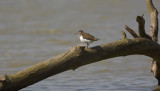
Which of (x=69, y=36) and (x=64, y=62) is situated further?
(x=69, y=36)

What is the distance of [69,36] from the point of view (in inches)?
524

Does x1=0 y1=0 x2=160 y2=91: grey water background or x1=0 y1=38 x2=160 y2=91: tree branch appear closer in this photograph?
x1=0 y1=38 x2=160 y2=91: tree branch

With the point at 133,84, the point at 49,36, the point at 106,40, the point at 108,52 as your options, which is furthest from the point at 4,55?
the point at 108,52

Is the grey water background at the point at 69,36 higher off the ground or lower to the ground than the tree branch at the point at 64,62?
higher

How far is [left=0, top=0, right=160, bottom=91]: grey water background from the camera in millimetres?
8789

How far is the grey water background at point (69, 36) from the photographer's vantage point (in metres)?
8.79

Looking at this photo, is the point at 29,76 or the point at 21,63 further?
the point at 21,63

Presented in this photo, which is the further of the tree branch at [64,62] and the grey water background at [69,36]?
the grey water background at [69,36]

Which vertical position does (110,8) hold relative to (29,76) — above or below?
above

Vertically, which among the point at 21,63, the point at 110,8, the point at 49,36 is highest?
the point at 110,8

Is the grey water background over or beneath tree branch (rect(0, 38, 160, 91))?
over

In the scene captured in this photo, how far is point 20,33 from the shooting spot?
13750 millimetres

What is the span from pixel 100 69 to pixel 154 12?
2604mm

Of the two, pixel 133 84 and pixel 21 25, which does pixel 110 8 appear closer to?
pixel 21 25
